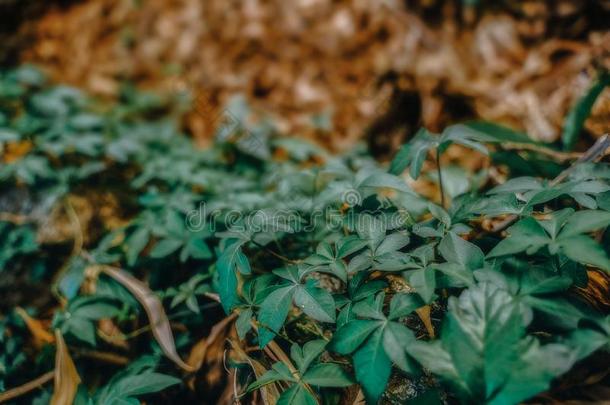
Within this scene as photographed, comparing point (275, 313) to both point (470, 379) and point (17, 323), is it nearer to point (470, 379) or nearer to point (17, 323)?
point (470, 379)

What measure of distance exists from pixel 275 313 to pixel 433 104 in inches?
66.0

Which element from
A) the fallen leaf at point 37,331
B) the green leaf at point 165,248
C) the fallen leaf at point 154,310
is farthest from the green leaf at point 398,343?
the fallen leaf at point 37,331

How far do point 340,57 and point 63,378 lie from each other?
2.17 metres

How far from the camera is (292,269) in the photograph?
1041 millimetres

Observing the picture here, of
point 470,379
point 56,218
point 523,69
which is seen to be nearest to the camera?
point 470,379

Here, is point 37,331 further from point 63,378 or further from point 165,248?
point 165,248

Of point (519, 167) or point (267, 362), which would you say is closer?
point (267, 362)

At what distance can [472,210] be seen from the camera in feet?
3.42

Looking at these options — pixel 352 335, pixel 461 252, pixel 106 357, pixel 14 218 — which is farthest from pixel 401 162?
pixel 14 218

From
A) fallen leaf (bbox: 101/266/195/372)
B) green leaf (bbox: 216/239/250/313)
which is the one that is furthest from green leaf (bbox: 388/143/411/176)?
fallen leaf (bbox: 101/266/195/372)

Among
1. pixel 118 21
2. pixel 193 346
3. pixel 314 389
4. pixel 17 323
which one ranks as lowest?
pixel 17 323

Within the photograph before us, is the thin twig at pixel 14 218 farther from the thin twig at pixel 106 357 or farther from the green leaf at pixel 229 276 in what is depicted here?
the green leaf at pixel 229 276

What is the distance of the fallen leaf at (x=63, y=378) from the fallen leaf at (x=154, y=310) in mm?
247

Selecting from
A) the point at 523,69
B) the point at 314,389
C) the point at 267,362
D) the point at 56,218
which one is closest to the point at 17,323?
the point at 56,218
